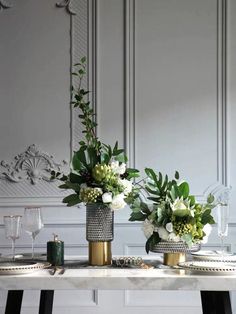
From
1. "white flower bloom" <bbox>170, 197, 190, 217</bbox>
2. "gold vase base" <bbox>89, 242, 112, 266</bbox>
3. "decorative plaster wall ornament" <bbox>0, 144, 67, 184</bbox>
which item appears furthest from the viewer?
"decorative plaster wall ornament" <bbox>0, 144, 67, 184</bbox>

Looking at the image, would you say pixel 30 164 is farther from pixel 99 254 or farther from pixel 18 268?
pixel 18 268

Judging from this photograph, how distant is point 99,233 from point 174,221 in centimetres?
28

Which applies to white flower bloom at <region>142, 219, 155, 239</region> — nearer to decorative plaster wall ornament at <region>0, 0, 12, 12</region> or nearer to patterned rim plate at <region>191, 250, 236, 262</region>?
patterned rim plate at <region>191, 250, 236, 262</region>

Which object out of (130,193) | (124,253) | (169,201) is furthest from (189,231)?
(124,253)

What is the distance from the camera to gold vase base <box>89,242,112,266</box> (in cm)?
215

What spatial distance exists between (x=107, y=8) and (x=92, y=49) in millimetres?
261

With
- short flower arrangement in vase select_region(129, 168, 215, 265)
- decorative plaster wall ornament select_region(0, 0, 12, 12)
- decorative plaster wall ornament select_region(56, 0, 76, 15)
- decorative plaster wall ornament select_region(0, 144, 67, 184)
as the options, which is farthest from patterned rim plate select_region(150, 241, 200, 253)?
decorative plaster wall ornament select_region(0, 0, 12, 12)

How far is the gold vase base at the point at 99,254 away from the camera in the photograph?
2152mm

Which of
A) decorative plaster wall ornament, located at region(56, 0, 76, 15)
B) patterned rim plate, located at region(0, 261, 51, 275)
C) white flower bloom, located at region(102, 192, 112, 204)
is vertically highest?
decorative plaster wall ornament, located at region(56, 0, 76, 15)

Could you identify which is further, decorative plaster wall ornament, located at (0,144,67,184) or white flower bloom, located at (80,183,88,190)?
decorative plaster wall ornament, located at (0,144,67,184)

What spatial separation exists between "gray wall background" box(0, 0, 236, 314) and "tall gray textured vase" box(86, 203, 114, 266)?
1.30 m

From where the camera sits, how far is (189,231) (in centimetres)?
205

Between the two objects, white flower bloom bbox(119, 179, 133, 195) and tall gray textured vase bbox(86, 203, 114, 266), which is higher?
white flower bloom bbox(119, 179, 133, 195)

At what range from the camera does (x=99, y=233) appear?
Result: 2.16 m
